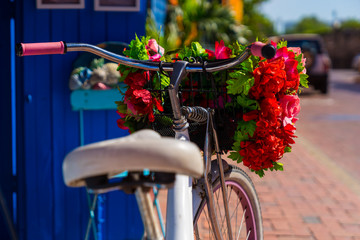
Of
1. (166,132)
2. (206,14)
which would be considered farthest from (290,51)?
(206,14)

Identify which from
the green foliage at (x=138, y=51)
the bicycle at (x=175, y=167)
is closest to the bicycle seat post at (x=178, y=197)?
the bicycle at (x=175, y=167)

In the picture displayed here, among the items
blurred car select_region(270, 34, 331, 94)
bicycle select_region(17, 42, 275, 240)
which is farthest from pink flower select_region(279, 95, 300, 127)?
blurred car select_region(270, 34, 331, 94)

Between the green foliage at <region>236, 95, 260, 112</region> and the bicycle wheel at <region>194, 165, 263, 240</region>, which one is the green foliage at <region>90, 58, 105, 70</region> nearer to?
the bicycle wheel at <region>194, 165, 263, 240</region>

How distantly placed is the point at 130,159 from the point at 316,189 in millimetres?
4693

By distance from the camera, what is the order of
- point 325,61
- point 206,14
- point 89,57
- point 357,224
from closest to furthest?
point 89,57, point 357,224, point 206,14, point 325,61

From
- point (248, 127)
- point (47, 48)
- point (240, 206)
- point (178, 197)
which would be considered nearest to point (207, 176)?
point (248, 127)

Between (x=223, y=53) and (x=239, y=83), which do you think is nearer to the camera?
(x=239, y=83)

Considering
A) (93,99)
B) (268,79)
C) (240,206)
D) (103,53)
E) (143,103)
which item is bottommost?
(240,206)

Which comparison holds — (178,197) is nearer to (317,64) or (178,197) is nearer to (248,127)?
(248,127)

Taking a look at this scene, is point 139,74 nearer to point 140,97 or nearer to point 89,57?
point 140,97

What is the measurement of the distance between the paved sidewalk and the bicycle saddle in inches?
117

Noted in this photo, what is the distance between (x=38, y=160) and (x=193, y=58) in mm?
1710

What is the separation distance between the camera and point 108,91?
3.50 meters

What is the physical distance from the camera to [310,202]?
524 cm
